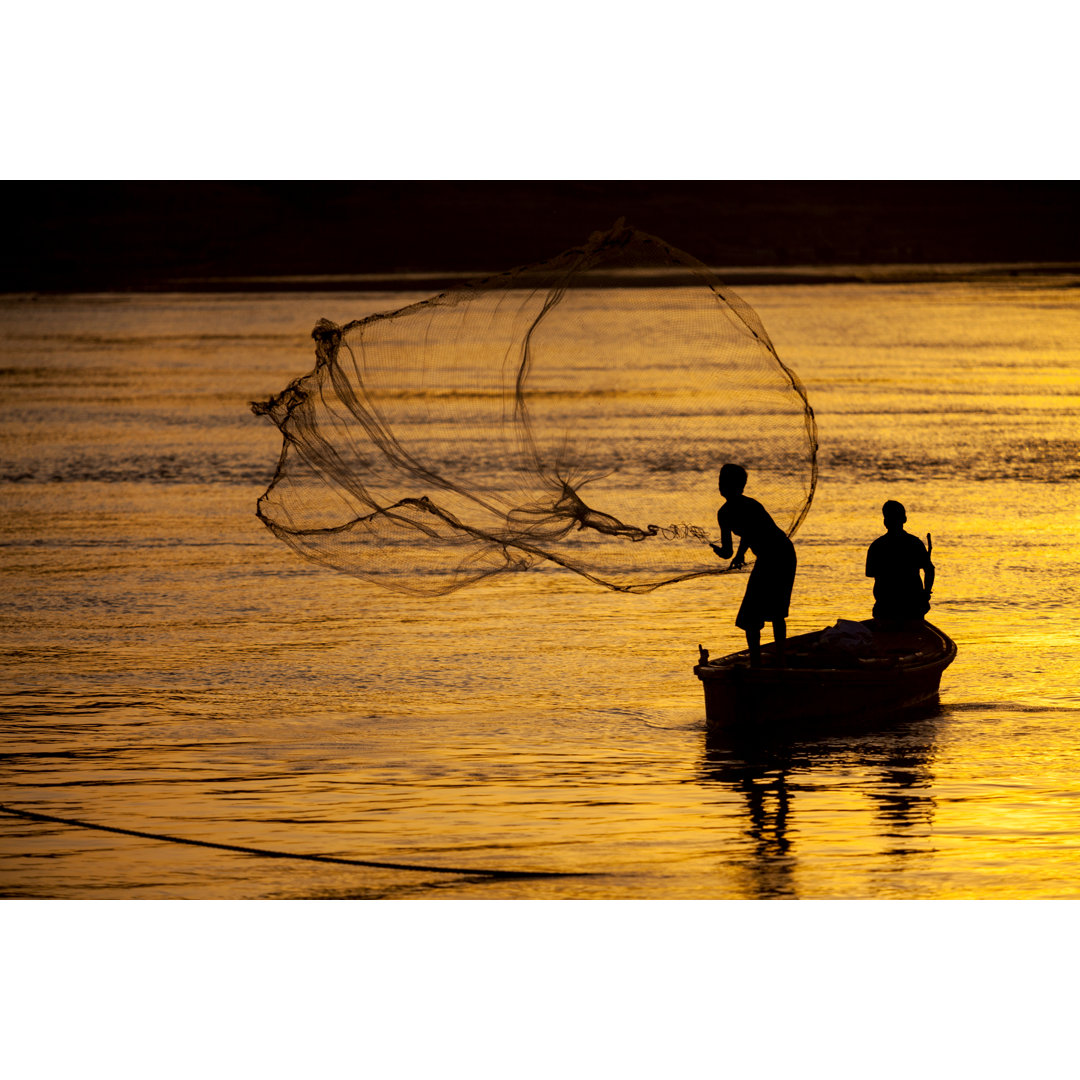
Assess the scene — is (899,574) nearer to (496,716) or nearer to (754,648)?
(754,648)

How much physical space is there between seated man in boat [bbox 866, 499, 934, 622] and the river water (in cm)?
60

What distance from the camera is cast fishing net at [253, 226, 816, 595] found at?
33.9 feet

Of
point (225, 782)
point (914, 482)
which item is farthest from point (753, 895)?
point (914, 482)

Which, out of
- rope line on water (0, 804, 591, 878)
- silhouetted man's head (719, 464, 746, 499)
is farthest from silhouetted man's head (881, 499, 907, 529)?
rope line on water (0, 804, 591, 878)

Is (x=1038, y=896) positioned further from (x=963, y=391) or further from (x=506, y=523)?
(x=963, y=391)

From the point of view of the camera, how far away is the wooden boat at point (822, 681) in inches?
404

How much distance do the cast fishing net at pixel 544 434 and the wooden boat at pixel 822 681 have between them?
74cm

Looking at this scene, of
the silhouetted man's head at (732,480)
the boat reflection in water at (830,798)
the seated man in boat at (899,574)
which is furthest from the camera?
the seated man in boat at (899,574)

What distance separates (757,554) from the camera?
396 inches

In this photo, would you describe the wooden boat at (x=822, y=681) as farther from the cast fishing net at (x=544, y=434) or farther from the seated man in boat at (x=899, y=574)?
the cast fishing net at (x=544, y=434)

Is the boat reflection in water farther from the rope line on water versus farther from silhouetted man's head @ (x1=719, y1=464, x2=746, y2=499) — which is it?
silhouetted man's head @ (x1=719, y1=464, x2=746, y2=499)

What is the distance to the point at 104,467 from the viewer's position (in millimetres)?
21828

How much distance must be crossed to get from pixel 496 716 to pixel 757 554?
7.09ft

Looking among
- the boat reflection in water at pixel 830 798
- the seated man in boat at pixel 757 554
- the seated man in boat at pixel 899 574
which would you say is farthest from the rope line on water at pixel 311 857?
the seated man in boat at pixel 899 574
